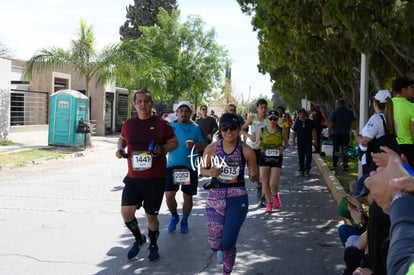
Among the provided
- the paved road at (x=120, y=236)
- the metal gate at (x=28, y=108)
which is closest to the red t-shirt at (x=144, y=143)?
the paved road at (x=120, y=236)

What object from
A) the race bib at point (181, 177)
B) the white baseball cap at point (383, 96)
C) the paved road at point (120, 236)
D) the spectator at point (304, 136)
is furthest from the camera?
the spectator at point (304, 136)

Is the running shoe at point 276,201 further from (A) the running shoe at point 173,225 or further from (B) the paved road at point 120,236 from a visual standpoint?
(A) the running shoe at point 173,225

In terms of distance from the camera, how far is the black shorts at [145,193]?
539 centimetres

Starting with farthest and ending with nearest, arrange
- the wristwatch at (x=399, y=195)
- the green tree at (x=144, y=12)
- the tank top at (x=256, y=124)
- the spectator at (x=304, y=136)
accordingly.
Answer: the green tree at (x=144, y=12) → the spectator at (x=304, y=136) → the tank top at (x=256, y=124) → the wristwatch at (x=399, y=195)

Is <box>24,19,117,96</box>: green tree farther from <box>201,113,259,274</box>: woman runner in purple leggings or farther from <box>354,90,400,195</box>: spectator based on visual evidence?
<box>201,113,259,274</box>: woman runner in purple leggings

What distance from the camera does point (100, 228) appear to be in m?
6.93

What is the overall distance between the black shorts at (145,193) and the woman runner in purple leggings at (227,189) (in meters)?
0.69

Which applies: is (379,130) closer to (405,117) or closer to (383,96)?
(405,117)

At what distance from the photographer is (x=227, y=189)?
4.86 meters

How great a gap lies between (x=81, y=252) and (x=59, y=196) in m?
3.83

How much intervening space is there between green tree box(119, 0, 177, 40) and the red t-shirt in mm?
52486

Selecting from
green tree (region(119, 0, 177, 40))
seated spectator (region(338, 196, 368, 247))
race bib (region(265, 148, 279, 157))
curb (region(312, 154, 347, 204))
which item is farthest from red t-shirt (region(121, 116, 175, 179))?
green tree (region(119, 0, 177, 40))

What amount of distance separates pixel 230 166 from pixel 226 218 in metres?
0.50

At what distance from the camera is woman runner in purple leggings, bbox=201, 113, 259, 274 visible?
473cm
